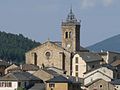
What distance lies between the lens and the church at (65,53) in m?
113

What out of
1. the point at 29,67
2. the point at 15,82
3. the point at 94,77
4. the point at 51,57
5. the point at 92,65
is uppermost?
the point at 51,57

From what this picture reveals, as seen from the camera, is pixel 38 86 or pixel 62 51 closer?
pixel 38 86

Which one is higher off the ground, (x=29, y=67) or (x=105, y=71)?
(x=29, y=67)

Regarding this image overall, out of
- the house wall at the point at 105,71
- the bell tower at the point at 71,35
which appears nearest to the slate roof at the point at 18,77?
the house wall at the point at 105,71

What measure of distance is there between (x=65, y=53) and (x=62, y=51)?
0.68 metres

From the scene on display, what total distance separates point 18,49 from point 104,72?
92601 millimetres

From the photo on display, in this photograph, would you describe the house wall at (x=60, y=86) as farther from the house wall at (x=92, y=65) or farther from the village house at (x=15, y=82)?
the house wall at (x=92, y=65)

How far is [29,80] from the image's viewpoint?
93000 millimetres

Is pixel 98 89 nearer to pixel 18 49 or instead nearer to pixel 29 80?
pixel 29 80

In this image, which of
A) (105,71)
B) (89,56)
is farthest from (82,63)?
(105,71)

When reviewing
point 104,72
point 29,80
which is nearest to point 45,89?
point 29,80

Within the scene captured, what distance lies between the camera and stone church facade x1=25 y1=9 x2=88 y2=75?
113688 mm

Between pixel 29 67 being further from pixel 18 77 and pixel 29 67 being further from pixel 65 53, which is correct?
pixel 18 77

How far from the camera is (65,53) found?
114 metres
